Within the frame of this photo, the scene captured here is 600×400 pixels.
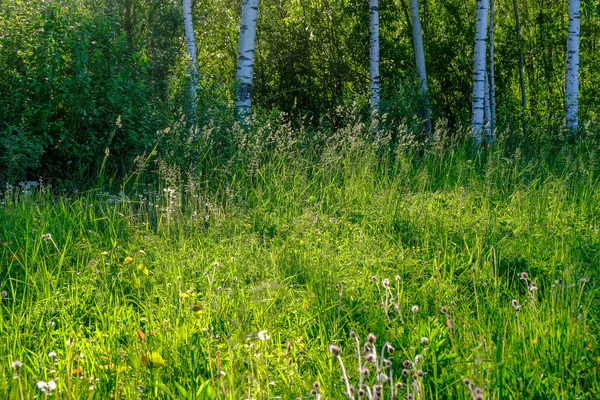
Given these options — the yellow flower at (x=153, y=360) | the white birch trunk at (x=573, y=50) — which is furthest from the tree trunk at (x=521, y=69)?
the yellow flower at (x=153, y=360)

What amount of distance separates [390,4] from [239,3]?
4.76 meters

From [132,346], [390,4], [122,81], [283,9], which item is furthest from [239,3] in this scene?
[132,346]

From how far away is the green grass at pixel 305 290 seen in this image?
255cm

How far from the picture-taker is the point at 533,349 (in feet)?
8.64

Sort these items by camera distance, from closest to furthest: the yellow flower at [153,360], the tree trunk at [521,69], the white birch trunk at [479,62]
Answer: the yellow flower at [153,360] < the white birch trunk at [479,62] < the tree trunk at [521,69]

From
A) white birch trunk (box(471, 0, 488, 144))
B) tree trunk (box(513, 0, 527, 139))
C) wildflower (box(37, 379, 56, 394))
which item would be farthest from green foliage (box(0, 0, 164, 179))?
tree trunk (box(513, 0, 527, 139))

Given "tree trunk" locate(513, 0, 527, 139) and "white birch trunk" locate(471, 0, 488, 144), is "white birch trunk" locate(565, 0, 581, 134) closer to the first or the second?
"tree trunk" locate(513, 0, 527, 139)

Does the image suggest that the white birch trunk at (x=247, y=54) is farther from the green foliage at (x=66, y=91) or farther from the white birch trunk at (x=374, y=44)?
the white birch trunk at (x=374, y=44)

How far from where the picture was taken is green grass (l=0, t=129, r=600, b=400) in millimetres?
2551

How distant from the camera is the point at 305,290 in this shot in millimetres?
3740

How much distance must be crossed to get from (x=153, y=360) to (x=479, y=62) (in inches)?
414

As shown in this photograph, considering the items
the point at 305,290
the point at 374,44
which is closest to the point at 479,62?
the point at 374,44

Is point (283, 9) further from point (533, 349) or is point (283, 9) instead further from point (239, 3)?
point (533, 349)

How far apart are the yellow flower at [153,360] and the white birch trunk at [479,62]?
9.77 m
